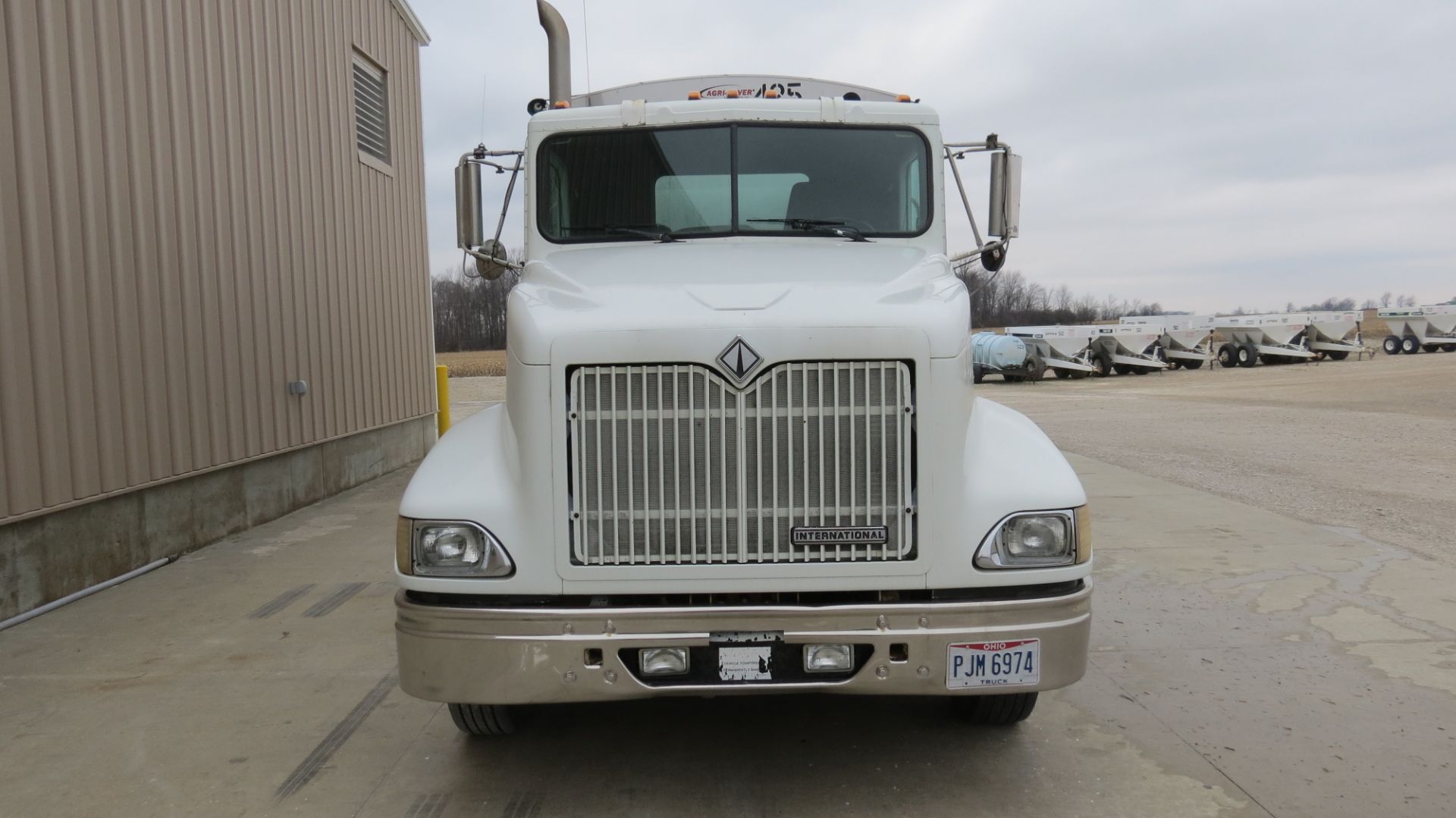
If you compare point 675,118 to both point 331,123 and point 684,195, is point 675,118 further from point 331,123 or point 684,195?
point 331,123

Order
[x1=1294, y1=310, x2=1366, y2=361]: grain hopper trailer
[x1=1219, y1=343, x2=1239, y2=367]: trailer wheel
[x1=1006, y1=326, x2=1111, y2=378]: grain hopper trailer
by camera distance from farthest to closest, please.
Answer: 1. [x1=1294, y1=310, x2=1366, y2=361]: grain hopper trailer
2. [x1=1219, y1=343, x2=1239, y2=367]: trailer wheel
3. [x1=1006, y1=326, x2=1111, y2=378]: grain hopper trailer

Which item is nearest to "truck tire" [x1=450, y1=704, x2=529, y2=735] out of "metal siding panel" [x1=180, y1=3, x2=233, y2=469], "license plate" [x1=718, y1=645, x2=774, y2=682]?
"license plate" [x1=718, y1=645, x2=774, y2=682]

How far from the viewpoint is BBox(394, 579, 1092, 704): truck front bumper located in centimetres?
318

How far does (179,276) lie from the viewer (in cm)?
757

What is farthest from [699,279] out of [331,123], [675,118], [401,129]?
[401,129]

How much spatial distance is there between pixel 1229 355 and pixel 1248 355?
Answer: 0.71 meters

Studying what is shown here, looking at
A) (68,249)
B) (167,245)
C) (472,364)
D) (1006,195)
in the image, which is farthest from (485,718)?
(472,364)

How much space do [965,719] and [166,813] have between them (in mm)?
2858

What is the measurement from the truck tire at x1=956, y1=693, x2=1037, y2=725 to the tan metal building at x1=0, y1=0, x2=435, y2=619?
17.0 ft

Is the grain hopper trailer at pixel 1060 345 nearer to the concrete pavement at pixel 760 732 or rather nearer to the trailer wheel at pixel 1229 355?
the trailer wheel at pixel 1229 355

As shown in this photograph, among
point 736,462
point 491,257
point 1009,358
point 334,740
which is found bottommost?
point 334,740

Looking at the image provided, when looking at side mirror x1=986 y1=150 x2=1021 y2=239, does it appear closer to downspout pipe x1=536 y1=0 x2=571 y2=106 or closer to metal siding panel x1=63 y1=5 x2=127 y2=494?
downspout pipe x1=536 y1=0 x2=571 y2=106

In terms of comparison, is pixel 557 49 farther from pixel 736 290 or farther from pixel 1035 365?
pixel 1035 365

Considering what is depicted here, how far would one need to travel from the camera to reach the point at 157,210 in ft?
24.0
